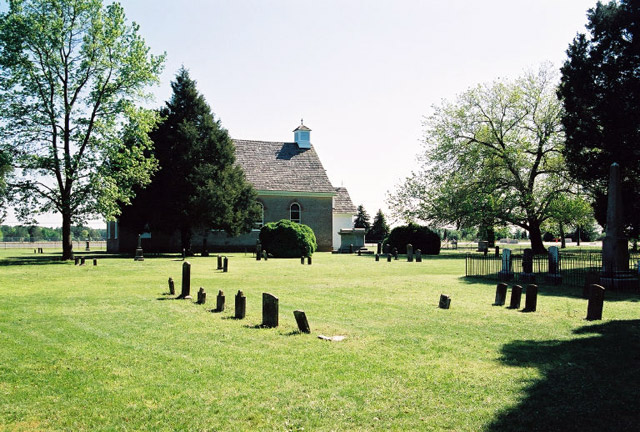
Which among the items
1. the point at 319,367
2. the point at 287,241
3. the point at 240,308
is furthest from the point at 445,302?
the point at 287,241

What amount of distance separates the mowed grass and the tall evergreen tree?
203ft

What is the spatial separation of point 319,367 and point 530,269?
13944 mm

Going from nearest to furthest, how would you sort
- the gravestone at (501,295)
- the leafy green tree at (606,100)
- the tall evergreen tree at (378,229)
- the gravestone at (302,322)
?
the gravestone at (302,322)
the gravestone at (501,295)
the leafy green tree at (606,100)
the tall evergreen tree at (378,229)

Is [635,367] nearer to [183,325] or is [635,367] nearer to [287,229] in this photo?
[183,325]

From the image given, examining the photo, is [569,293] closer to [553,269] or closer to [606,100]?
[553,269]

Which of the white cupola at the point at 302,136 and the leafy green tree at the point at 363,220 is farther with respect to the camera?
the leafy green tree at the point at 363,220

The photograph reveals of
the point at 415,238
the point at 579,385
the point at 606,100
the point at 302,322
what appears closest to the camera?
the point at 579,385

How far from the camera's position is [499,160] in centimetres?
3822

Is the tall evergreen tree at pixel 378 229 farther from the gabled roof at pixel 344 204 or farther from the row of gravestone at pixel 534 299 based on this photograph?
the row of gravestone at pixel 534 299

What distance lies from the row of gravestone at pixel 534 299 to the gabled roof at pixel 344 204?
128 feet

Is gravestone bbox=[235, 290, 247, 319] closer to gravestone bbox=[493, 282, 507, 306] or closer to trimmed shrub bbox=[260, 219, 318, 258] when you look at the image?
gravestone bbox=[493, 282, 507, 306]

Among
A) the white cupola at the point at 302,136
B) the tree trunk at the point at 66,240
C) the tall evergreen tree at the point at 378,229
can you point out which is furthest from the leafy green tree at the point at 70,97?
the tall evergreen tree at the point at 378,229

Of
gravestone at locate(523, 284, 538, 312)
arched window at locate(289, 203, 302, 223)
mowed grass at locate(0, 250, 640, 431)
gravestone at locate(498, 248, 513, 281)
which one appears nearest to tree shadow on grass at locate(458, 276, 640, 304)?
gravestone at locate(498, 248, 513, 281)

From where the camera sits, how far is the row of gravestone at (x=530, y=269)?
717 inches
